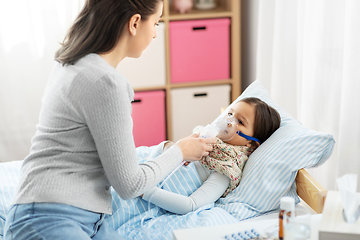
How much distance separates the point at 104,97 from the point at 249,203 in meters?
0.76

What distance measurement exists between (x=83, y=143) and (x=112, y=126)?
Answer: 0.37ft

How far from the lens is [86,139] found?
3.74 ft

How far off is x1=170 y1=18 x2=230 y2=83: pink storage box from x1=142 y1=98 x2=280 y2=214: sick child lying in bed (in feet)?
3.69

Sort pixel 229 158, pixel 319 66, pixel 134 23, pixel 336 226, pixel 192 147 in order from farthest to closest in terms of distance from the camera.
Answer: pixel 319 66
pixel 229 158
pixel 192 147
pixel 134 23
pixel 336 226

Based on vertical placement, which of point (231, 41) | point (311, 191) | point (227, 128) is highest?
point (231, 41)

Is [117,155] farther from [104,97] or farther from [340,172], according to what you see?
[340,172]

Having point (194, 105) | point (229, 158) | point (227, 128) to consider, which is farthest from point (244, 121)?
point (194, 105)

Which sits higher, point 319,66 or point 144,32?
point 144,32

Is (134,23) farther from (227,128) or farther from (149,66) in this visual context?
(149,66)

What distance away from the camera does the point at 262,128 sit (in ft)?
5.72

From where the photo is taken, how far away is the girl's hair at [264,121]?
174 centimetres

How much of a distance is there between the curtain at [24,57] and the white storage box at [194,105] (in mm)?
926

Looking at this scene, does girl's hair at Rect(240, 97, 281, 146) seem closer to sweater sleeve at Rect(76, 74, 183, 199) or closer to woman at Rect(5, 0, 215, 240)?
woman at Rect(5, 0, 215, 240)

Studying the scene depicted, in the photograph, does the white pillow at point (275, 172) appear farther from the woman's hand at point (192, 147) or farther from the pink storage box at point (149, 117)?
the pink storage box at point (149, 117)
